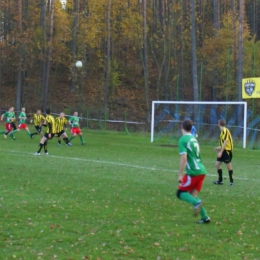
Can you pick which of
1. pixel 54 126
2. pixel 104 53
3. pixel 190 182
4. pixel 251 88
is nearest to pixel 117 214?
pixel 190 182

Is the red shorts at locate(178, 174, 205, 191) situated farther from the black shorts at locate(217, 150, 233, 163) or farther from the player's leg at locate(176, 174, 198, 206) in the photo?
the black shorts at locate(217, 150, 233, 163)

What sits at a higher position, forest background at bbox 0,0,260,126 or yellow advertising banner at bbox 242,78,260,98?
forest background at bbox 0,0,260,126

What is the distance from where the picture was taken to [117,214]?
10602mm

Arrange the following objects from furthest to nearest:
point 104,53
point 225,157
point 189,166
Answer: point 104,53 < point 225,157 < point 189,166

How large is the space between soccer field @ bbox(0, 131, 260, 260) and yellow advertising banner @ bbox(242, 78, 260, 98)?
37.1 ft

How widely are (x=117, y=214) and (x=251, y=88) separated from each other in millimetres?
21714

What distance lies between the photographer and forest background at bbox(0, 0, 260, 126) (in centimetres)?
4788

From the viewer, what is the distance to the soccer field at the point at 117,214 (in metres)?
8.20

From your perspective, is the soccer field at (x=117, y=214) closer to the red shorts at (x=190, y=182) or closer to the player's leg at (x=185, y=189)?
the player's leg at (x=185, y=189)

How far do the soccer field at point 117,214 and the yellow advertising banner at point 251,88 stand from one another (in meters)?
11.3

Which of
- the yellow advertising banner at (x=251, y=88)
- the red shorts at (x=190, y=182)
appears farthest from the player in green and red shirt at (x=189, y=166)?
the yellow advertising banner at (x=251, y=88)

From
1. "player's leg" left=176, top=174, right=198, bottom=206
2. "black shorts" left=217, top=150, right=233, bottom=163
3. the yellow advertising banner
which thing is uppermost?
the yellow advertising banner

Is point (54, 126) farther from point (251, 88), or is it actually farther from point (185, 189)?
point (185, 189)

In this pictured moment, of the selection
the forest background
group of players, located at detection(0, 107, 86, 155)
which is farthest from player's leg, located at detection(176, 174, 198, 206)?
the forest background
